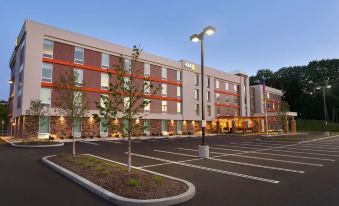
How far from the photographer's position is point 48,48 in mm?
31031

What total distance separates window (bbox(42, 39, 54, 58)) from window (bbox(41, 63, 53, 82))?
133 centimetres

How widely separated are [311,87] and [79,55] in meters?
91.3

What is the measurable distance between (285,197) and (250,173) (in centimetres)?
362

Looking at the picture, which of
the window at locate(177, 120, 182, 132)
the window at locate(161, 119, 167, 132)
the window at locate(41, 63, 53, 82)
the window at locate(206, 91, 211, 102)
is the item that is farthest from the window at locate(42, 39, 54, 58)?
the window at locate(206, 91, 211, 102)

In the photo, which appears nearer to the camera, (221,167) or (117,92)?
(117,92)

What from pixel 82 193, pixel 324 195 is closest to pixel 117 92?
pixel 82 193

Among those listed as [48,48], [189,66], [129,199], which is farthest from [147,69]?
[129,199]

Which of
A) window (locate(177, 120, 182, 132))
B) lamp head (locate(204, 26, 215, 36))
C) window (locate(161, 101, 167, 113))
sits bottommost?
window (locate(177, 120, 182, 132))

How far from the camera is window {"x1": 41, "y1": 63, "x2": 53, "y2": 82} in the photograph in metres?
30.3

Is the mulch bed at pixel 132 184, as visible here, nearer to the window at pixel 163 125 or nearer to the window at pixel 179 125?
the window at pixel 163 125

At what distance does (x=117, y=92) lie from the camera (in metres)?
9.52

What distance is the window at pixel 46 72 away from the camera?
3030 cm

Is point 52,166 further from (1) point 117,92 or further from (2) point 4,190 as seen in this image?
(1) point 117,92

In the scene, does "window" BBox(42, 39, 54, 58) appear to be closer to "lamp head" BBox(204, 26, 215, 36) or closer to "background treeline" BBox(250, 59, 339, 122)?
"lamp head" BBox(204, 26, 215, 36)
